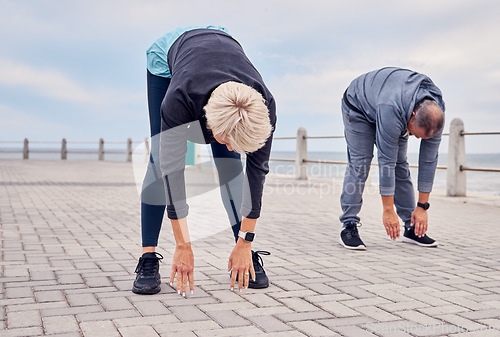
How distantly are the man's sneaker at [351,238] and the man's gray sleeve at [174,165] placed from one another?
222 centimetres

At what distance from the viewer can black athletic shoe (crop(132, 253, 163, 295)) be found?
9.53ft

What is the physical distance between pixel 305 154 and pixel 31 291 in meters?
12.0

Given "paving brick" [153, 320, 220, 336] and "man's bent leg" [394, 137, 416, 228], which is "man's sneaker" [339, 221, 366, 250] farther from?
"paving brick" [153, 320, 220, 336]

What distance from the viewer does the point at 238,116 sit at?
2.29 meters

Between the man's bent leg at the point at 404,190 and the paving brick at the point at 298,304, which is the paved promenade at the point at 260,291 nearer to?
the paving brick at the point at 298,304

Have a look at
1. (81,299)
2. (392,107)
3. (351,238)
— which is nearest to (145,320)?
(81,299)

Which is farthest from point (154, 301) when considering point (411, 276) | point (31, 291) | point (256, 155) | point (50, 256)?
point (411, 276)

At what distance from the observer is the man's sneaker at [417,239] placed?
4.73m

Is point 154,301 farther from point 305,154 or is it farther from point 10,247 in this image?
point 305,154

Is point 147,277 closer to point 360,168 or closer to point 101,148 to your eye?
point 360,168

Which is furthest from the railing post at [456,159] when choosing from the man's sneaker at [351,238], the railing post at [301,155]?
the man's sneaker at [351,238]

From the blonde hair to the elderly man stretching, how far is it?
Answer: 1.82m

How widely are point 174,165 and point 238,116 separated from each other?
478 mm

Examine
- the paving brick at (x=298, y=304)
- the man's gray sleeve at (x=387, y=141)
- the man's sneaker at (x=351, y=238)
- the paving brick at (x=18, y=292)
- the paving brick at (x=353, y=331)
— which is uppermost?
the man's gray sleeve at (x=387, y=141)
